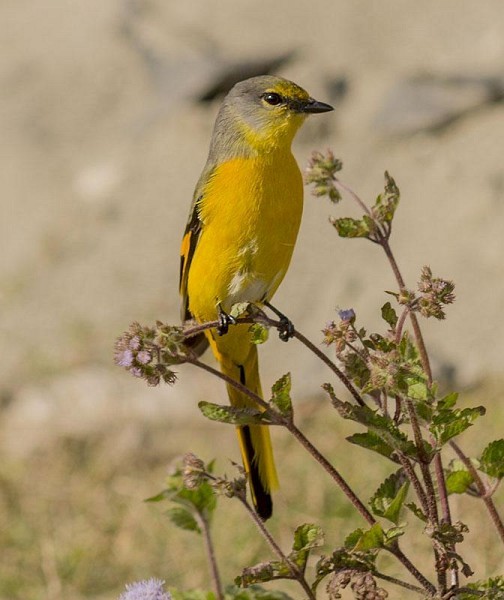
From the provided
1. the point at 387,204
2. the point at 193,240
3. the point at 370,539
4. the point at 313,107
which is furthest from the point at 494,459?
the point at 313,107

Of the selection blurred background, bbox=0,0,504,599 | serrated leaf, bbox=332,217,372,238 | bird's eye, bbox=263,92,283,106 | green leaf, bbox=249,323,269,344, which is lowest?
green leaf, bbox=249,323,269,344

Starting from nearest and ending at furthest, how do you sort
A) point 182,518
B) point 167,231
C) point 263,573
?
point 263,573 → point 182,518 → point 167,231

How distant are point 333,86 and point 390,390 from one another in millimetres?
5677

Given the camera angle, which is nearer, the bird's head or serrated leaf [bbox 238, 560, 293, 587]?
serrated leaf [bbox 238, 560, 293, 587]

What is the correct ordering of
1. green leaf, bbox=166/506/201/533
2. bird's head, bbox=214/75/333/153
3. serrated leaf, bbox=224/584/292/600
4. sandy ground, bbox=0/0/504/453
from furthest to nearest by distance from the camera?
sandy ground, bbox=0/0/504/453 < bird's head, bbox=214/75/333/153 < green leaf, bbox=166/506/201/533 < serrated leaf, bbox=224/584/292/600

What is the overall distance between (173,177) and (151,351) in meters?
5.45

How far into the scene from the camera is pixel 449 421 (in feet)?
6.30

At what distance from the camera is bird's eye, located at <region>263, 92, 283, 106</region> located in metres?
3.60

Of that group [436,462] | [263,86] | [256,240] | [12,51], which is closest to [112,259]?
[12,51]

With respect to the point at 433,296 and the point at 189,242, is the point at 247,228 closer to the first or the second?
the point at 189,242

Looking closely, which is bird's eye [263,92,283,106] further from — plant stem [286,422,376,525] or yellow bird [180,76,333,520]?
plant stem [286,422,376,525]

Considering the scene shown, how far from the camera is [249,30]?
782 centimetres

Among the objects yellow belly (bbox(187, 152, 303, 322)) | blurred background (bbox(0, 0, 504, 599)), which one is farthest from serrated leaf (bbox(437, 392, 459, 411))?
blurred background (bbox(0, 0, 504, 599))

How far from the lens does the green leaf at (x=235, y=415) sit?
2020 mm
